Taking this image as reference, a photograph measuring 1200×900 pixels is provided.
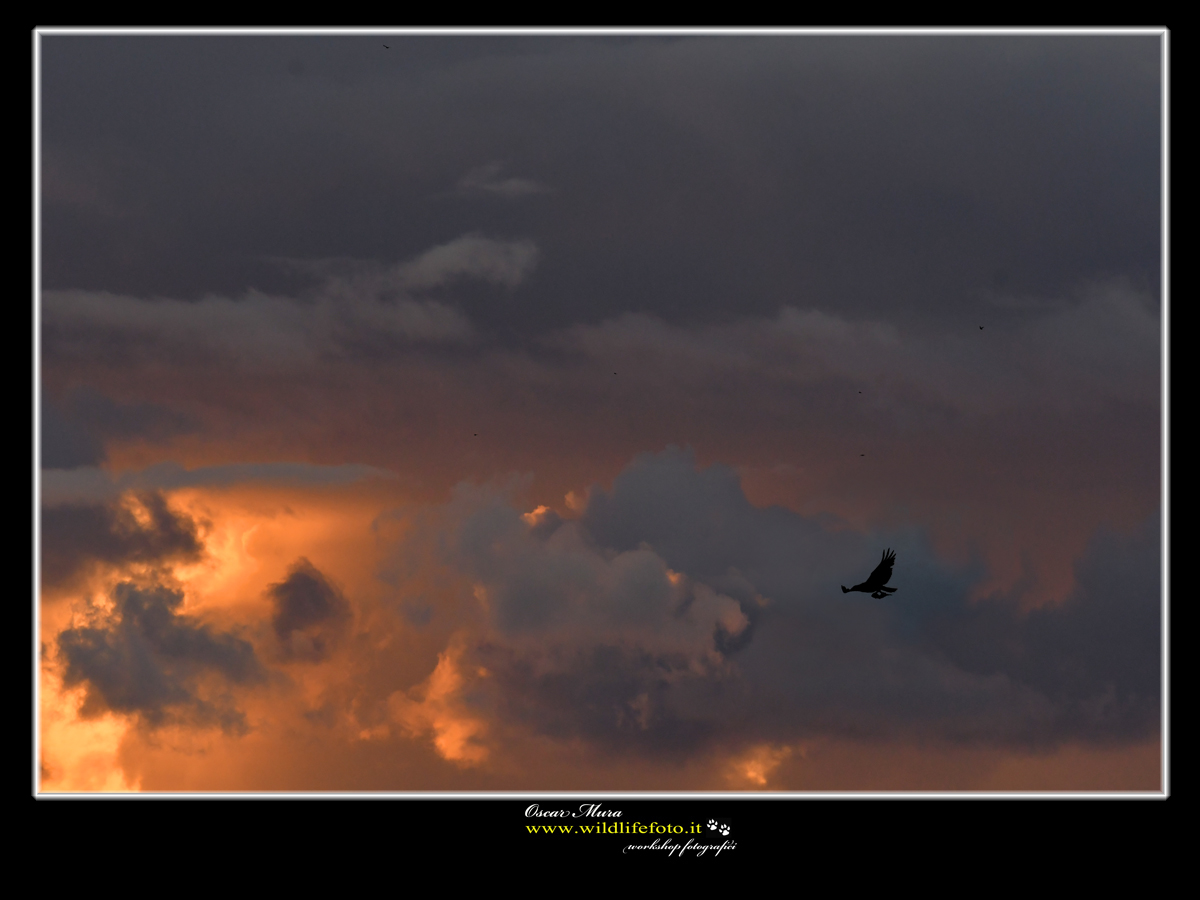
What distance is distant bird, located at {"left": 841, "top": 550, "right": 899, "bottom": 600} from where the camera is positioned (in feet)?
159

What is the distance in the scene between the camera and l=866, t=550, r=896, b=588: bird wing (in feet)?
159

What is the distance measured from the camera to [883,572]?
4859 cm

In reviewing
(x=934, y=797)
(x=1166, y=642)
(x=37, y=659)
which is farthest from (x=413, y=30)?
(x=1166, y=642)

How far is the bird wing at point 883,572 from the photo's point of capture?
1913 inches

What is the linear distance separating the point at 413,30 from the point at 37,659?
33013 millimetres

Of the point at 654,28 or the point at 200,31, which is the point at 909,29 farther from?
the point at 200,31

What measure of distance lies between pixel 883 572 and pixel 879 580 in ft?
1.42

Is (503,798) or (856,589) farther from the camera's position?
(856,589)

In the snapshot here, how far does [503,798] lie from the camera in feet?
146

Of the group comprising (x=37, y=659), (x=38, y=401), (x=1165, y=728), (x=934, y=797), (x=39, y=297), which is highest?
(x=39, y=297)

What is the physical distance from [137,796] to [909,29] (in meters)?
48.8

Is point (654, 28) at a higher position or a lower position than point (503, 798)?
higher

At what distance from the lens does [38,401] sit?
46.4 m

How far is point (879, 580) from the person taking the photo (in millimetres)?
48625
